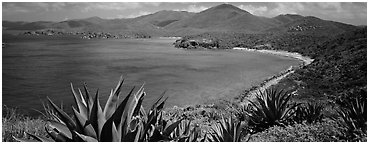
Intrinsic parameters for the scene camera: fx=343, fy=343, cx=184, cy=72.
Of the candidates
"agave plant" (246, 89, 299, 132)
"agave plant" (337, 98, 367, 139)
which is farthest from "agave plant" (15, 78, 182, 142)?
"agave plant" (246, 89, 299, 132)

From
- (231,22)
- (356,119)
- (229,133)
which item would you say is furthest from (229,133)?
(231,22)

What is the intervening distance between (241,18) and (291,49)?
58123mm

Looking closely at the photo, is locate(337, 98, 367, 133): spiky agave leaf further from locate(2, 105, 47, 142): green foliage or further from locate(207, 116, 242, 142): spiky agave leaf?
locate(2, 105, 47, 142): green foliage

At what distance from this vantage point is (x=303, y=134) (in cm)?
391

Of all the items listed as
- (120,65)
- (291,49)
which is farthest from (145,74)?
(291,49)

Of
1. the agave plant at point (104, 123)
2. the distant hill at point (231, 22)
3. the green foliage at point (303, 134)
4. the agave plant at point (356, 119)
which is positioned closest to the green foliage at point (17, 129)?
the agave plant at point (104, 123)

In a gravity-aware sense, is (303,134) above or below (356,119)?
below

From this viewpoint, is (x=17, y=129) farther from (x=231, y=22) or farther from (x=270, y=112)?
(x=231, y=22)

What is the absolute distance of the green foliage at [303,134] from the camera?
3.65m

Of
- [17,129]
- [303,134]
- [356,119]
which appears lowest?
[17,129]

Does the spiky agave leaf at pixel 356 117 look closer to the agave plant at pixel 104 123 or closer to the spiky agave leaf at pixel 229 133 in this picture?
A: the spiky agave leaf at pixel 229 133

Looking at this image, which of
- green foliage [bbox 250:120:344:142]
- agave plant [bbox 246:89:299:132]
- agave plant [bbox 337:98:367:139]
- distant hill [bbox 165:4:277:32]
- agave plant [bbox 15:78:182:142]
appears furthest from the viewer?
distant hill [bbox 165:4:277:32]

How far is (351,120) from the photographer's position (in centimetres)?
347

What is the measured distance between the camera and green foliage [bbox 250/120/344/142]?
144 inches
